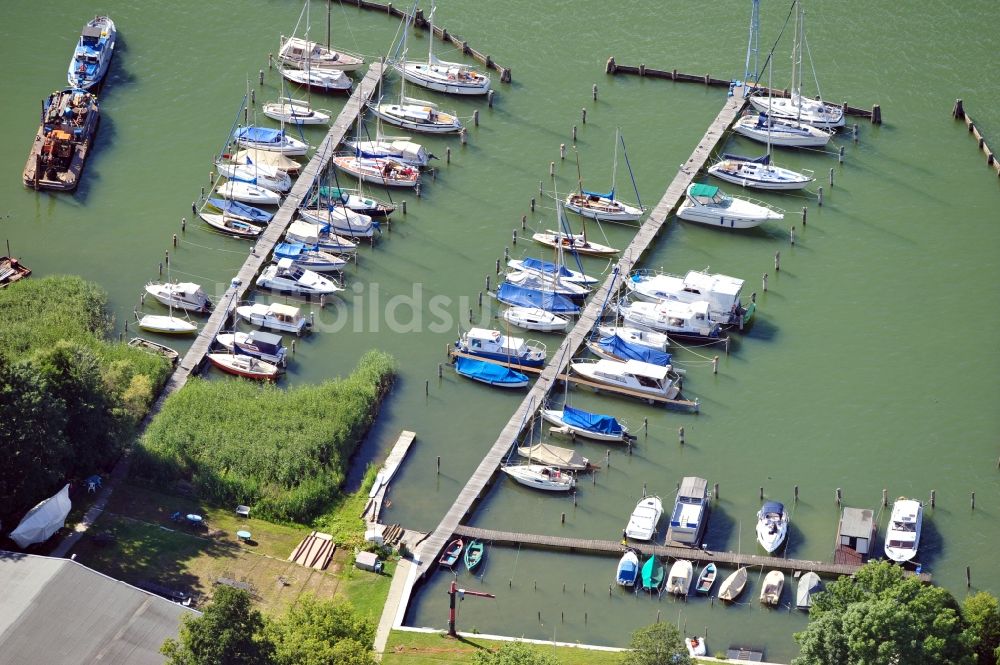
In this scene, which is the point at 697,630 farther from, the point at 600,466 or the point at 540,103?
the point at 540,103

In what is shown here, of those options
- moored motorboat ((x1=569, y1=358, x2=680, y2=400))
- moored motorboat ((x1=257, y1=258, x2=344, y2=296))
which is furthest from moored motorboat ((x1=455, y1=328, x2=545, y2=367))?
moored motorboat ((x1=257, y1=258, x2=344, y2=296))

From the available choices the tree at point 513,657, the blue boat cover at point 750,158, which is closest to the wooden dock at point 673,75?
the blue boat cover at point 750,158

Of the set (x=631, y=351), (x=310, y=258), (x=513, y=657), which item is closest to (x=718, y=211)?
(x=631, y=351)

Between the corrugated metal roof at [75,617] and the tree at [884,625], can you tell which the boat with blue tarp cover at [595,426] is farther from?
the corrugated metal roof at [75,617]

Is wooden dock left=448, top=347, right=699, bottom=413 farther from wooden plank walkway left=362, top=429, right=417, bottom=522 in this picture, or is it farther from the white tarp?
the white tarp

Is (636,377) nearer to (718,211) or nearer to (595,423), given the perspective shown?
(595,423)

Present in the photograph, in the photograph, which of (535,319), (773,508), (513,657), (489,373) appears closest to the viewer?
(513,657)

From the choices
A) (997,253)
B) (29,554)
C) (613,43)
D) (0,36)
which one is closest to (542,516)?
(29,554)
